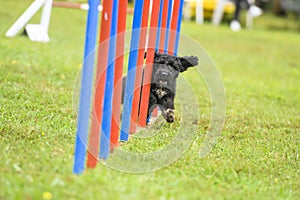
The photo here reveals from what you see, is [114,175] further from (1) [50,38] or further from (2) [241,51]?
(2) [241,51]

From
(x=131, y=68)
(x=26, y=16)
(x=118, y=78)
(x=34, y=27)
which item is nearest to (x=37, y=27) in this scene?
(x=34, y=27)

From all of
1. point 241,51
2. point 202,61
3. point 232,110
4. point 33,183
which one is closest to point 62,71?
point 232,110

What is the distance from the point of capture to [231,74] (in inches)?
338

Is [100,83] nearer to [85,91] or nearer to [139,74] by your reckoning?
[85,91]

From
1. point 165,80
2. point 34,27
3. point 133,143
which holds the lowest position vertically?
point 133,143

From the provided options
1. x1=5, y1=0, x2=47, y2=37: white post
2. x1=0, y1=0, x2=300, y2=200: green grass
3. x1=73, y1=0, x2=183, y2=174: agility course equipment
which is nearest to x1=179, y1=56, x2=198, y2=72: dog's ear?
x1=73, y1=0, x2=183, y2=174: agility course equipment

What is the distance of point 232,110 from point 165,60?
4.85ft

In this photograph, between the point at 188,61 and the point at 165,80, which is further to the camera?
the point at 188,61

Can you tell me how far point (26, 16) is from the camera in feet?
26.7

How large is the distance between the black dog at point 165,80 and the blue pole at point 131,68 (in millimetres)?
381

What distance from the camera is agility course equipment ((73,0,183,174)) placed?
3303 millimetres

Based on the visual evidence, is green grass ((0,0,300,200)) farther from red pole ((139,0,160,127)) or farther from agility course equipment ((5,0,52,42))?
red pole ((139,0,160,127))

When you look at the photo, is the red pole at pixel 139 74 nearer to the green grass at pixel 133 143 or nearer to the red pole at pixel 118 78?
the green grass at pixel 133 143

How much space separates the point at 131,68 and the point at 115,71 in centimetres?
46
